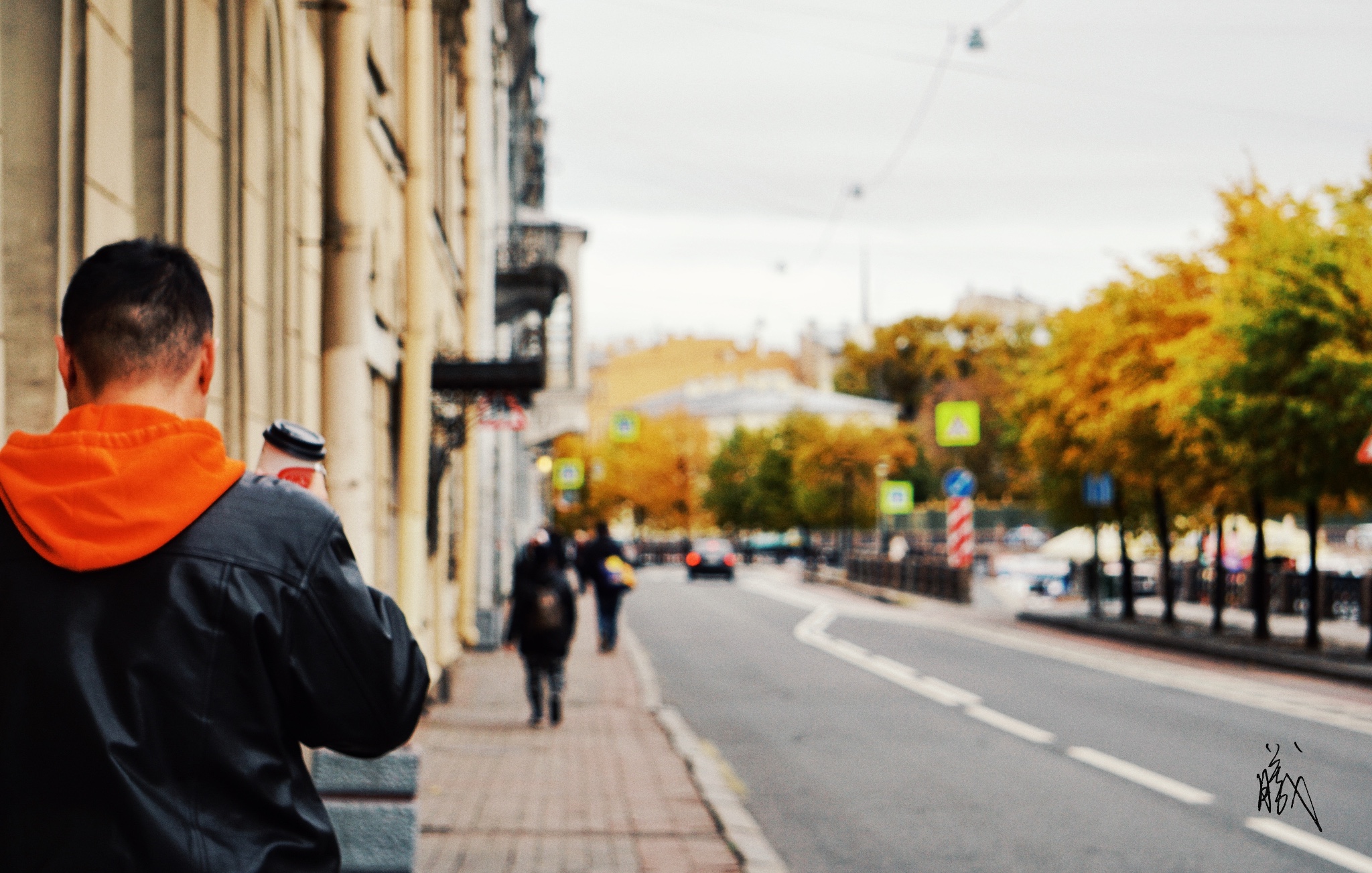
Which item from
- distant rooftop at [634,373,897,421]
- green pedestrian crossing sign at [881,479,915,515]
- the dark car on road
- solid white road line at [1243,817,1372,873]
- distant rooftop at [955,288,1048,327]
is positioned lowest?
the dark car on road

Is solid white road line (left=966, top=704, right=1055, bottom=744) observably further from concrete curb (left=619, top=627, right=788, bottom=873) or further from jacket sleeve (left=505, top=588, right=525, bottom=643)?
jacket sleeve (left=505, top=588, right=525, bottom=643)

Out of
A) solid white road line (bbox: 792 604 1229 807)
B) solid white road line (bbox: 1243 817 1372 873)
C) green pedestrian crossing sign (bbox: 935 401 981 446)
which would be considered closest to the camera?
solid white road line (bbox: 1243 817 1372 873)

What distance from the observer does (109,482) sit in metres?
1.95

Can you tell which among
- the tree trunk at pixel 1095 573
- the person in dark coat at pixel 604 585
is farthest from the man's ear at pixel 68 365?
the tree trunk at pixel 1095 573

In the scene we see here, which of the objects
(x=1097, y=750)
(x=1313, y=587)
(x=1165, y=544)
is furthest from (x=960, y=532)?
(x=1097, y=750)

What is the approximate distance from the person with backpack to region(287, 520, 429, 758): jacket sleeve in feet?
34.7

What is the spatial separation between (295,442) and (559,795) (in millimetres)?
7268

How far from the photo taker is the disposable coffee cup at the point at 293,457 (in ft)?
7.50

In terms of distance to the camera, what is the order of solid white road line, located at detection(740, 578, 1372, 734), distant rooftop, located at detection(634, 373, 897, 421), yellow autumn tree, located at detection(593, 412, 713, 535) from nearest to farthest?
solid white road line, located at detection(740, 578, 1372, 734) < yellow autumn tree, located at detection(593, 412, 713, 535) < distant rooftop, located at detection(634, 373, 897, 421)

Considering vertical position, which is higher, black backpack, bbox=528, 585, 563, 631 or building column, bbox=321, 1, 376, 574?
building column, bbox=321, 1, 376, 574

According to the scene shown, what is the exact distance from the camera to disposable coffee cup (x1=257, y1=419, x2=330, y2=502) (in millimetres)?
2287

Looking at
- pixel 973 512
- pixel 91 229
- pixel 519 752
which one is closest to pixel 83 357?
pixel 91 229

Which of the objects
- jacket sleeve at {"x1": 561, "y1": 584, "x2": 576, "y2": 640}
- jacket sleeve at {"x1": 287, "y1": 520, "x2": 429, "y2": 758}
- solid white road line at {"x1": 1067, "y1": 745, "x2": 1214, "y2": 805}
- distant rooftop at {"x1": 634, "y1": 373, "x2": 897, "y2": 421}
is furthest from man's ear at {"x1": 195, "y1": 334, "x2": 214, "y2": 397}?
distant rooftop at {"x1": 634, "y1": 373, "x2": 897, "y2": 421}

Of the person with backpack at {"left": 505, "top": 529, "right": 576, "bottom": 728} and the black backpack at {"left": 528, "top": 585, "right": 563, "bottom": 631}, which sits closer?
the person with backpack at {"left": 505, "top": 529, "right": 576, "bottom": 728}
